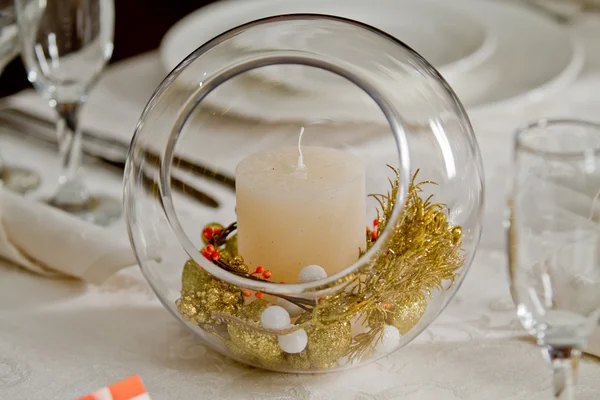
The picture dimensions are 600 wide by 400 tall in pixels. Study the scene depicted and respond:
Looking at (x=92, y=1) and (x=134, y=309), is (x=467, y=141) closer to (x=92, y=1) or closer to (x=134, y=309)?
(x=134, y=309)

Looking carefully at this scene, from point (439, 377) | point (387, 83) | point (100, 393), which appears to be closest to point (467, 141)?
point (387, 83)

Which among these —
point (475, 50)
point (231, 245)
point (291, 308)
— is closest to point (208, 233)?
point (231, 245)

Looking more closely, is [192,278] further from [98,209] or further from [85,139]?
[85,139]

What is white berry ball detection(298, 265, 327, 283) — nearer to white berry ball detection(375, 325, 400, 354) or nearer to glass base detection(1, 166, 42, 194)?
white berry ball detection(375, 325, 400, 354)

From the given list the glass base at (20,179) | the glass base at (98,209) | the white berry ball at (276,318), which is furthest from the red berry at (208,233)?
the glass base at (20,179)

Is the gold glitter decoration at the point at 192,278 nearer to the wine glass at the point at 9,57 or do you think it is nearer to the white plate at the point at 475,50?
the white plate at the point at 475,50

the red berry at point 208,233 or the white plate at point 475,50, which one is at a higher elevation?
the white plate at point 475,50

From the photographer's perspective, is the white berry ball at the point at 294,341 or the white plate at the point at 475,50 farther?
the white plate at the point at 475,50
